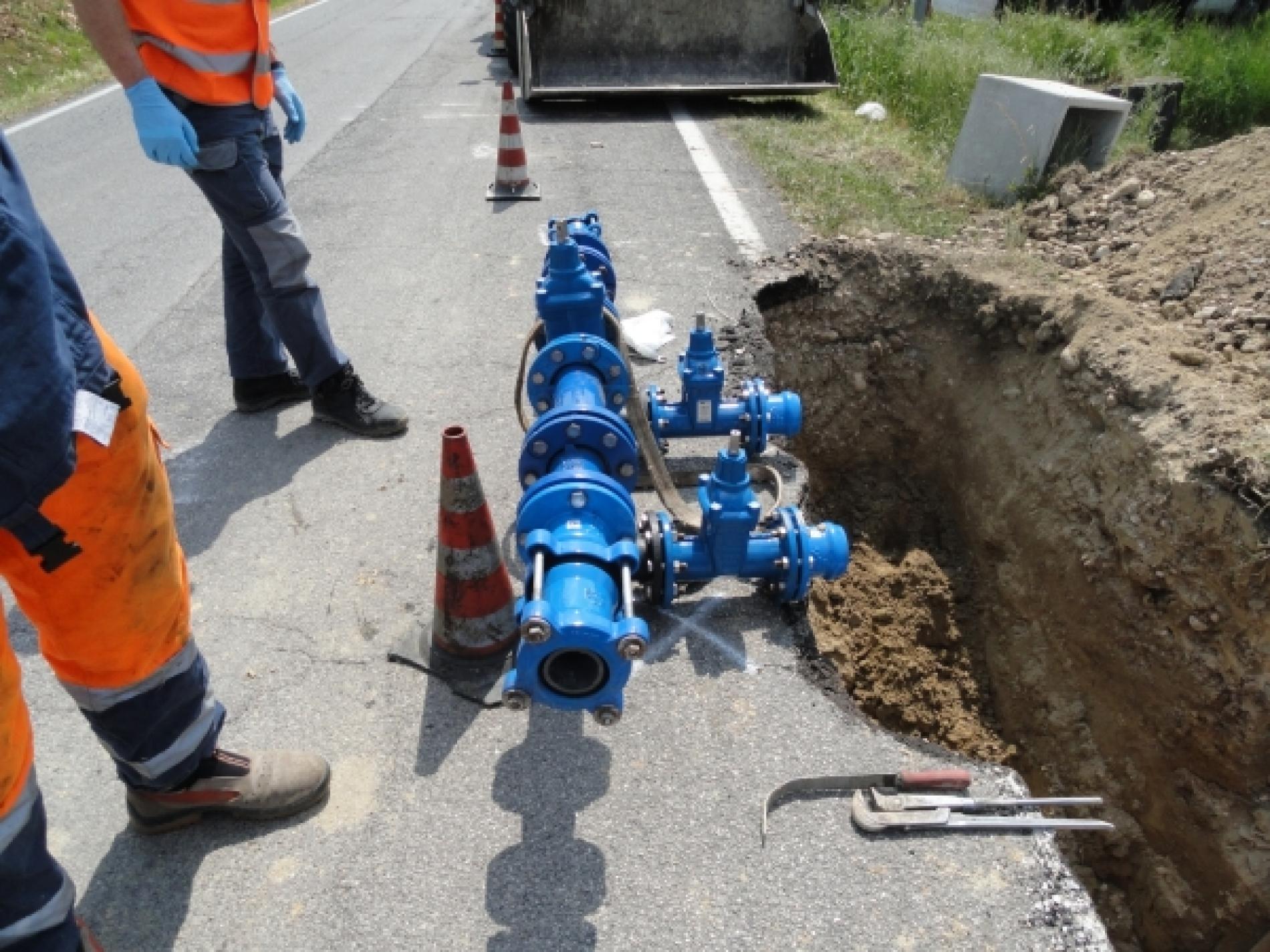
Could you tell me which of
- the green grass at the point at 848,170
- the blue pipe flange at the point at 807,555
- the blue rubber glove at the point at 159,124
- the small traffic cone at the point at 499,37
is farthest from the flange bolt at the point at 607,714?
the small traffic cone at the point at 499,37

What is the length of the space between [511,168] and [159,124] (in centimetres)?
365

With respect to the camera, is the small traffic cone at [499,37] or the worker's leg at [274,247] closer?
the worker's leg at [274,247]

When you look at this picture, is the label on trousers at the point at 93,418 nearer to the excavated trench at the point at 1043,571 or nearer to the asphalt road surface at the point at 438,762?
the asphalt road surface at the point at 438,762

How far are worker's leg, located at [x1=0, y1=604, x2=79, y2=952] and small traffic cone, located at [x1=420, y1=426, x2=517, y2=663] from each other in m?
1.12

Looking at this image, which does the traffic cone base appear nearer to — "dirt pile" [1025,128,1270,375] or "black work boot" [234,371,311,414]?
"black work boot" [234,371,311,414]

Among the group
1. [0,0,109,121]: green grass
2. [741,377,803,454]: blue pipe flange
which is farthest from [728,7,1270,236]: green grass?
[0,0,109,121]: green grass

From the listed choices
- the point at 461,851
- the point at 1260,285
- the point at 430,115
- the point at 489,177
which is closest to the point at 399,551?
the point at 461,851

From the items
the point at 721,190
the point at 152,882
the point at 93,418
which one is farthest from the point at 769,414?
the point at 721,190

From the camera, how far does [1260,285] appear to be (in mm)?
3836

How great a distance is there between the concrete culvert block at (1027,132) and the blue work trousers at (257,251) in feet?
15.3

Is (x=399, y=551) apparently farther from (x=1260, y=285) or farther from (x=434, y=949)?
(x=1260, y=285)

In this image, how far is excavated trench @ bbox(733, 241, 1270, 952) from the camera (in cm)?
297

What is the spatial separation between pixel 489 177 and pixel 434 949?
241 inches

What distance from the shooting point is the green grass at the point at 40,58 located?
10688 millimetres
